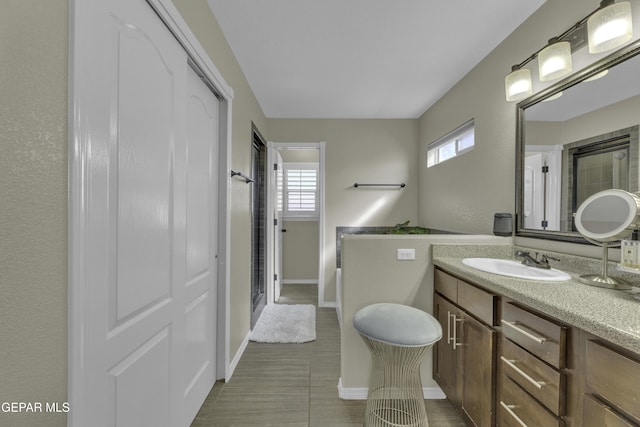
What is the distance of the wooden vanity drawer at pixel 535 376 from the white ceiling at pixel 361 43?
191 cm

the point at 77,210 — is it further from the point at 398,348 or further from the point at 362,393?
the point at 362,393

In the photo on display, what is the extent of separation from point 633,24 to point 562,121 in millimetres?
451

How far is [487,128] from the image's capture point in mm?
2121

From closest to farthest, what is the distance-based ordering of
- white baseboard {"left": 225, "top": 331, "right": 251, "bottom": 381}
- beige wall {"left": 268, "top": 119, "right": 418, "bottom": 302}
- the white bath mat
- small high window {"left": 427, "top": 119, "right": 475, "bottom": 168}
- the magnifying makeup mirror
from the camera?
1. the magnifying makeup mirror
2. white baseboard {"left": 225, "top": 331, "right": 251, "bottom": 381}
3. small high window {"left": 427, "top": 119, "right": 475, "bottom": 168}
4. the white bath mat
5. beige wall {"left": 268, "top": 119, "right": 418, "bottom": 302}

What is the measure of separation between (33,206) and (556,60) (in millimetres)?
2270

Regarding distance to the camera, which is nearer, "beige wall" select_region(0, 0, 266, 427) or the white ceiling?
"beige wall" select_region(0, 0, 266, 427)

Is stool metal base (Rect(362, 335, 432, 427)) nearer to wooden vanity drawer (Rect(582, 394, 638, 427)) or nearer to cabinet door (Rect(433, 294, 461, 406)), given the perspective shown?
cabinet door (Rect(433, 294, 461, 406))

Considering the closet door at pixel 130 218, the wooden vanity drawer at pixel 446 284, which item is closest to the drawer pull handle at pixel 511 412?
the wooden vanity drawer at pixel 446 284

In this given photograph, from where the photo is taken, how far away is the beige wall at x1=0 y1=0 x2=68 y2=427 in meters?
0.58

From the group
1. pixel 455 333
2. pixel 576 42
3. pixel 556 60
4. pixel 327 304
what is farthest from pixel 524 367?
pixel 327 304

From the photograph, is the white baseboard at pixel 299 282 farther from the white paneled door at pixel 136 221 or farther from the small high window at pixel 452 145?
the white paneled door at pixel 136 221

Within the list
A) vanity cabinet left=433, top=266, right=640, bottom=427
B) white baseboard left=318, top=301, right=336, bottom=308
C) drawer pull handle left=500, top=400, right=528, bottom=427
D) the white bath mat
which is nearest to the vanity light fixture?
vanity cabinet left=433, top=266, right=640, bottom=427

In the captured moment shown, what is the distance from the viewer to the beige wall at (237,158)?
1.66m

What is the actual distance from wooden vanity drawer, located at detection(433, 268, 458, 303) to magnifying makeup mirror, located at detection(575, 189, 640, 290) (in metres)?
0.56
